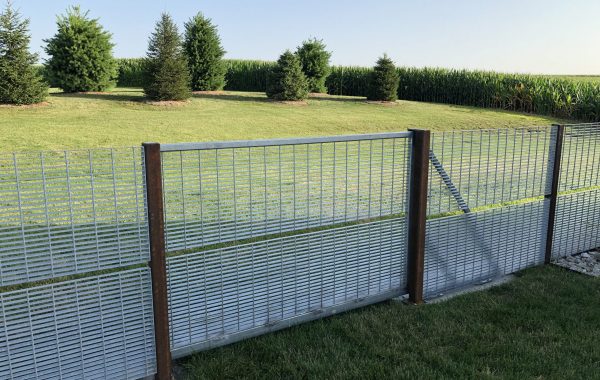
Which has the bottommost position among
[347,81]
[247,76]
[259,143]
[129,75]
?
[259,143]

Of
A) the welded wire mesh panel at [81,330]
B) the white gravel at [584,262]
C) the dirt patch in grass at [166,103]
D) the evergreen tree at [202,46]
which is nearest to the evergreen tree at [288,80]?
the evergreen tree at [202,46]

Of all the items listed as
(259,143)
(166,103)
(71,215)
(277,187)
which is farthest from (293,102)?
→ (71,215)

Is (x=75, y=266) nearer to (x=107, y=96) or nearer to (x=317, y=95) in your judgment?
(x=107, y=96)

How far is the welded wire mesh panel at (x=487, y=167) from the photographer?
451cm

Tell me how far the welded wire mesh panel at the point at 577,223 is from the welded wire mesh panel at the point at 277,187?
2506mm

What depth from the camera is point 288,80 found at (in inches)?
856

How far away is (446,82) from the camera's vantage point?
30266 millimetres

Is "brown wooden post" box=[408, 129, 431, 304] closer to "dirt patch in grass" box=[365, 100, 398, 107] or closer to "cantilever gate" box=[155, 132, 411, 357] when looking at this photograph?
"cantilever gate" box=[155, 132, 411, 357]

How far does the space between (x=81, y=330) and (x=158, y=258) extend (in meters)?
0.58

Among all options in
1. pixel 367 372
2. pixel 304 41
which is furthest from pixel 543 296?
pixel 304 41

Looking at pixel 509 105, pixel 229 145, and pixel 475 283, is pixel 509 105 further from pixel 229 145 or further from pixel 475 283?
pixel 229 145

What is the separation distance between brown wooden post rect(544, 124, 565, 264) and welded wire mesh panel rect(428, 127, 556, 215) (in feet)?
0.16

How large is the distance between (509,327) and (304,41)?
76.7 ft

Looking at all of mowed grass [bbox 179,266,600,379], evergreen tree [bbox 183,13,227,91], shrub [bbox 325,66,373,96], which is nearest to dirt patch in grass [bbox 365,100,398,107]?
evergreen tree [bbox 183,13,227,91]
